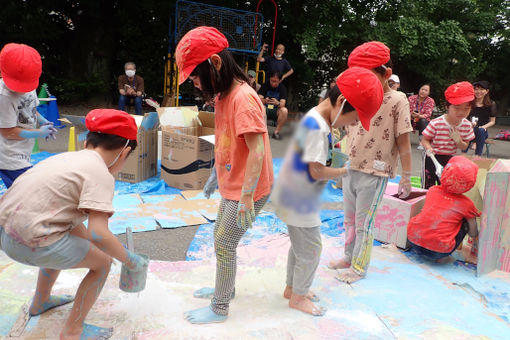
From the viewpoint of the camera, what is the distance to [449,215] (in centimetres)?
285

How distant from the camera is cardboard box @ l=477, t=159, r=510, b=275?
9.19 feet

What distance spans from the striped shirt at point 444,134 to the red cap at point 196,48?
95.1 inches

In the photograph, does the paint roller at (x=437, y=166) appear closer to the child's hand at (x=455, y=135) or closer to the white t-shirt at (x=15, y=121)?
the child's hand at (x=455, y=135)

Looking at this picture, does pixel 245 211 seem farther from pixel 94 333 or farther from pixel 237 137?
pixel 94 333

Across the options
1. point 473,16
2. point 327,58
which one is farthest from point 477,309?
point 473,16

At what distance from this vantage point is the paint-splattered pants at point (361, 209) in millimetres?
2484

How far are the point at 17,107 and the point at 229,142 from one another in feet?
5.59

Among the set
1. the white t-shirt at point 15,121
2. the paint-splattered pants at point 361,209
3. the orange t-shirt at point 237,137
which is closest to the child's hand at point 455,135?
the paint-splattered pants at point 361,209

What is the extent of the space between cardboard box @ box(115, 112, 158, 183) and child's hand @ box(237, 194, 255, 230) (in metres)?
3.06

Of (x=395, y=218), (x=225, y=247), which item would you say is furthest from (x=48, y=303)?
(x=395, y=218)

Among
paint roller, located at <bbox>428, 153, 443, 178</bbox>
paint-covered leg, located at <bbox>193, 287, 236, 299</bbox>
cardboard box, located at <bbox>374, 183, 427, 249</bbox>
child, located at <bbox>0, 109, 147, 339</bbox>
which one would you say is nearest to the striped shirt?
paint roller, located at <bbox>428, 153, 443, 178</bbox>

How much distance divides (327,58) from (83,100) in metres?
6.49

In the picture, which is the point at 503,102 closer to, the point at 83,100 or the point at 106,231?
the point at 83,100

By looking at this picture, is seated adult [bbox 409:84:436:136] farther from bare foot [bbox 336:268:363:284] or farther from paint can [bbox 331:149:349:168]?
paint can [bbox 331:149:349:168]
